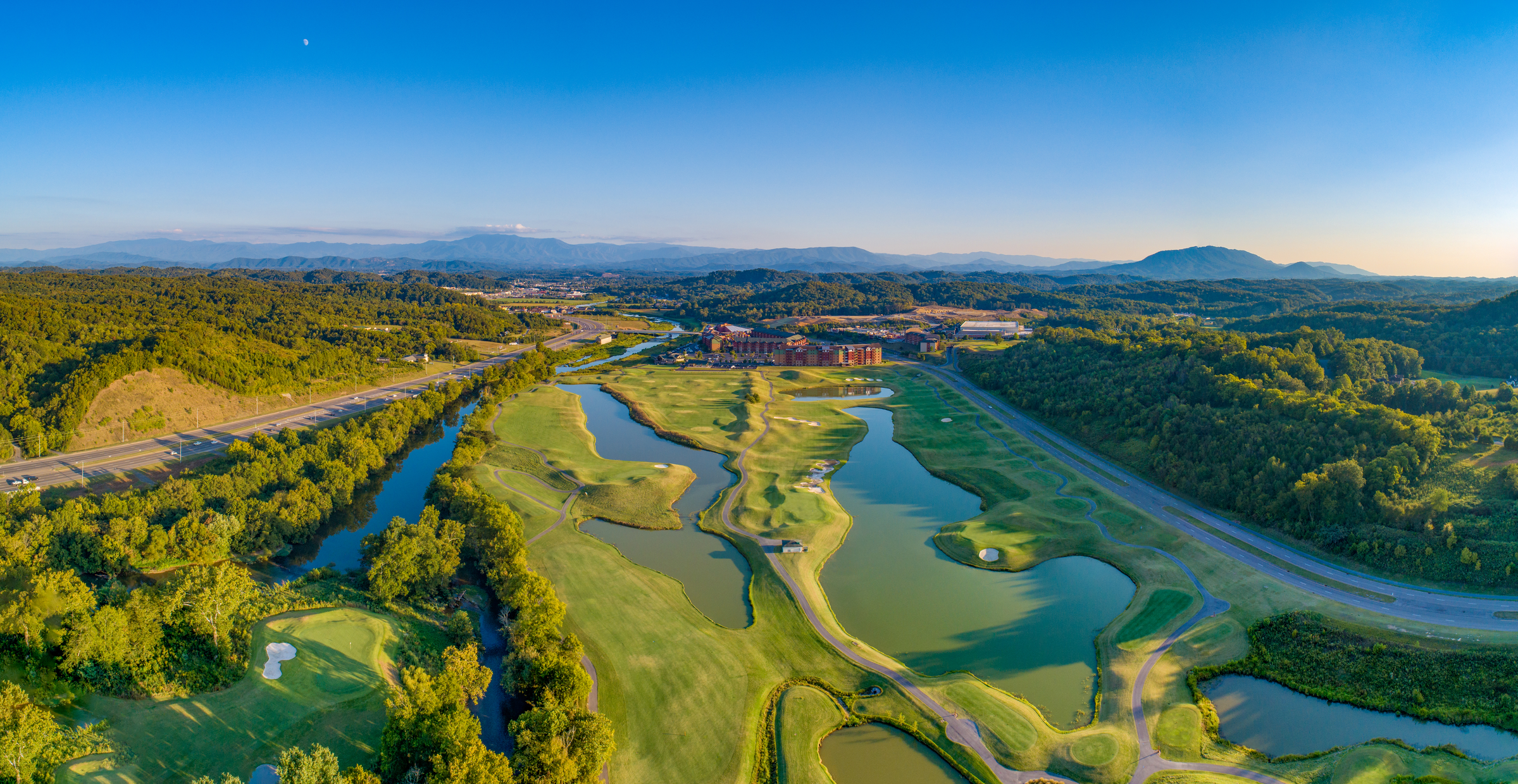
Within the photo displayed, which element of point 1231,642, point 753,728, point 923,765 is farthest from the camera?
point 1231,642

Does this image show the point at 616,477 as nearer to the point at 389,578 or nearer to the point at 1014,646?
the point at 389,578

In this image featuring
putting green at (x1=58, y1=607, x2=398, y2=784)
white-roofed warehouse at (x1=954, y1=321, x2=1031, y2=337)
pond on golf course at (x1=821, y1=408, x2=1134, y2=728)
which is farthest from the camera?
white-roofed warehouse at (x1=954, y1=321, x2=1031, y2=337)

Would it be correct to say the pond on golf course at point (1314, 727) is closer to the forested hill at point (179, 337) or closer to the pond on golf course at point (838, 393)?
the pond on golf course at point (838, 393)

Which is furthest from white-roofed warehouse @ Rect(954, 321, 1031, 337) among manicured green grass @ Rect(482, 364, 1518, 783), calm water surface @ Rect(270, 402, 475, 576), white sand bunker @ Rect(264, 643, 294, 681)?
white sand bunker @ Rect(264, 643, 294, 681)

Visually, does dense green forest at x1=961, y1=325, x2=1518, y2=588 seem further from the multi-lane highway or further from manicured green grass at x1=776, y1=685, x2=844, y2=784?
the multi-lane highway

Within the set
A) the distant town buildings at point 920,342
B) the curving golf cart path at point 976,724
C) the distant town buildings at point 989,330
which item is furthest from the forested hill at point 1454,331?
the curving golf cart path at point 976,724

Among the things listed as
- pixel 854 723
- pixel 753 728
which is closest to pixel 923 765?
pixel 854 723
